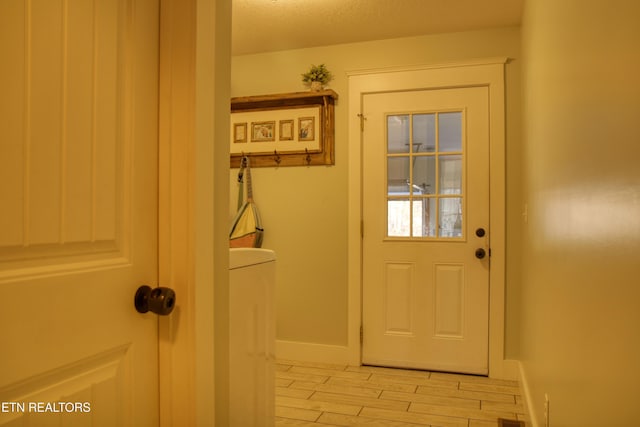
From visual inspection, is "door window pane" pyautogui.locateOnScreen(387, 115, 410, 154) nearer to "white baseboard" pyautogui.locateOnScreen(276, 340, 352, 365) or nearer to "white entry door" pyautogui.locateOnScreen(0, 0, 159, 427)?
"white baseboard" pyautogui.locateOnScreen(276, 340, 352, 365)

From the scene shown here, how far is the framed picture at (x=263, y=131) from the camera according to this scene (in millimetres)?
3547

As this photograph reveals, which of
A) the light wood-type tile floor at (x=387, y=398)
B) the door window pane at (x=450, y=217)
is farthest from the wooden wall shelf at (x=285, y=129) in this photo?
the light wood-type tile floor at (x=387, y=398)

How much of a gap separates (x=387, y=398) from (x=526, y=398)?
0.78 meters

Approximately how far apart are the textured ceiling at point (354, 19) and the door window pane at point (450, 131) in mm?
593

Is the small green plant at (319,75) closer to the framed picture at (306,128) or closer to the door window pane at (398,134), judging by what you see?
the framed picture at (306,128)

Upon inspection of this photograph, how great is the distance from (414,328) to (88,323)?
2686 millimetres

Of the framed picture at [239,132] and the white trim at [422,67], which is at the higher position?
the white trim at [422,67]

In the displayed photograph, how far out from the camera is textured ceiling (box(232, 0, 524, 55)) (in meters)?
2.76

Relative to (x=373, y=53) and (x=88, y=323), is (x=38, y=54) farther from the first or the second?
(x=373, y=53)

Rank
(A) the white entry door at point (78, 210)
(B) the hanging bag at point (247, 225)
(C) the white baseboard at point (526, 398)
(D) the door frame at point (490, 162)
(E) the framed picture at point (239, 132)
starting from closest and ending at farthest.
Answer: (A) the white entry door at point (78, 210), (C) the white baseboard at point (526, 398), (D) the door frame at point (490, 162), (B) the hanging bag at point (247, 225), (E) the framed picture at point (239, 132)

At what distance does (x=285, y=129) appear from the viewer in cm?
352

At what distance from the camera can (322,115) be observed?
3.41 m

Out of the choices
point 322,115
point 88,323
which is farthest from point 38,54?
point 322,115

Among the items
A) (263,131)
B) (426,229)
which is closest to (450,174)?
(426,229)
